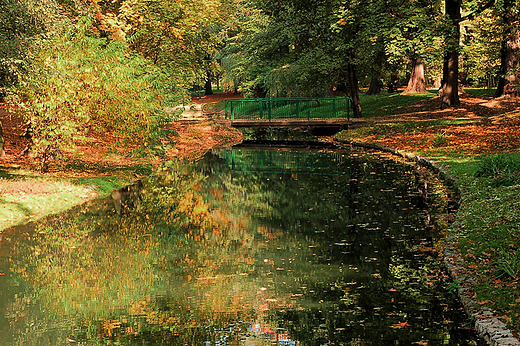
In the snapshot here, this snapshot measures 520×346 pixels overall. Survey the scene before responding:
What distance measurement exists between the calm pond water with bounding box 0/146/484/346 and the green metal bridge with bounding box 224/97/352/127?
20771 mm

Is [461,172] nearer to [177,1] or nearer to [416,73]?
[177,1]

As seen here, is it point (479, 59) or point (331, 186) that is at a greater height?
point (479, 59)

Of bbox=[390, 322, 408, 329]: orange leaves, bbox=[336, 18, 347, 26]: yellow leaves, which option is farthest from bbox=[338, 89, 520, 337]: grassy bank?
bbox=[336, 18, 347, 26]: yellow leaves

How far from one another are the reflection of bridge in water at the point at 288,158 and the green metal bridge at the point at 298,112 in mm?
5048

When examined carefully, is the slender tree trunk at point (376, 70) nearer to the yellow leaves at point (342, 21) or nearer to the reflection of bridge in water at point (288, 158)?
the yellow leaves at point (342, 21)

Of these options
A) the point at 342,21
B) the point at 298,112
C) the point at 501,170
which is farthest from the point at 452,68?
the point at 501,170

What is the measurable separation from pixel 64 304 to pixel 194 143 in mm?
25447

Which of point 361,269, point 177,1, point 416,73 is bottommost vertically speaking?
point 361,269

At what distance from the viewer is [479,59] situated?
4647cm

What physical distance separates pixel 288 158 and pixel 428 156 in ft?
22.3

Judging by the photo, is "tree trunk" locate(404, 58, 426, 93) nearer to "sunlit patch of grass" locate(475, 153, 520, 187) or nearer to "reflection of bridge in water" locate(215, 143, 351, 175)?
"reflection of bridge in water" locate(215, 143, 351, 175)

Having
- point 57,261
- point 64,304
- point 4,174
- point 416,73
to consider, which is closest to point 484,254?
point 64,304

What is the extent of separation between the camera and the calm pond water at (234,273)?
722cm

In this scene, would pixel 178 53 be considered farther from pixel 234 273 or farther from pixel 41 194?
pixel 234 273
